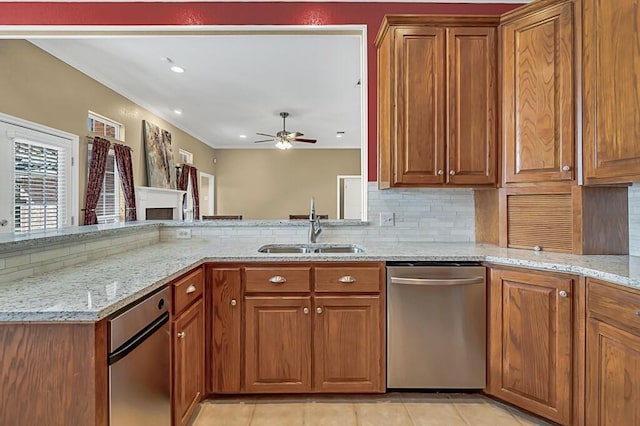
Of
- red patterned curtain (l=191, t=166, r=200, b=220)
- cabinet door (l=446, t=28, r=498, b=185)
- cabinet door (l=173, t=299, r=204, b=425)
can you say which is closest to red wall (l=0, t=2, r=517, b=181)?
cabinet door (l=446, t=28, r=498, b=185)

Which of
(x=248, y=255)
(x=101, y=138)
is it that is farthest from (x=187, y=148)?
(x=248, y=255)

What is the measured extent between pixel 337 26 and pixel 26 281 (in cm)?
246

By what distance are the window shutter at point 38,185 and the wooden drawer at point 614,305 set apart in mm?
4201

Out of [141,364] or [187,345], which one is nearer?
[141,364]

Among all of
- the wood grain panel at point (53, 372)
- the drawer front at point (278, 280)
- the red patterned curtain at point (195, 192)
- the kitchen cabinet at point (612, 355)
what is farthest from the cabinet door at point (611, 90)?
the red patterned curtain at point (195, 192)

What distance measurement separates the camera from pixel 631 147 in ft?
5.49

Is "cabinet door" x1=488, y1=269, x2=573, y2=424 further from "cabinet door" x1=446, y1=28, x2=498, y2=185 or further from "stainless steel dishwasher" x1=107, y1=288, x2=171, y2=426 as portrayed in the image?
"stainless steel dishwasher" x1=107, y1=288, x2=171, y2=426

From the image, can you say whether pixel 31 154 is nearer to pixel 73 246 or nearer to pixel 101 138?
pixel 101 138

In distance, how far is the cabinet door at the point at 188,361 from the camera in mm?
1639

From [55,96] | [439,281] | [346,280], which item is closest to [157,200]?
[55,96]

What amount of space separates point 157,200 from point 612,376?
586 cm

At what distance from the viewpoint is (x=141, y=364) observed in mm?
1293

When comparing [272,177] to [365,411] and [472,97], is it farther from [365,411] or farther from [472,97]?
[365,411]

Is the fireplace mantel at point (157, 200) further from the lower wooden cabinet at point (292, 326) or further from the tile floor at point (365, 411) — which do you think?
the tile floor at point (365, 411)
